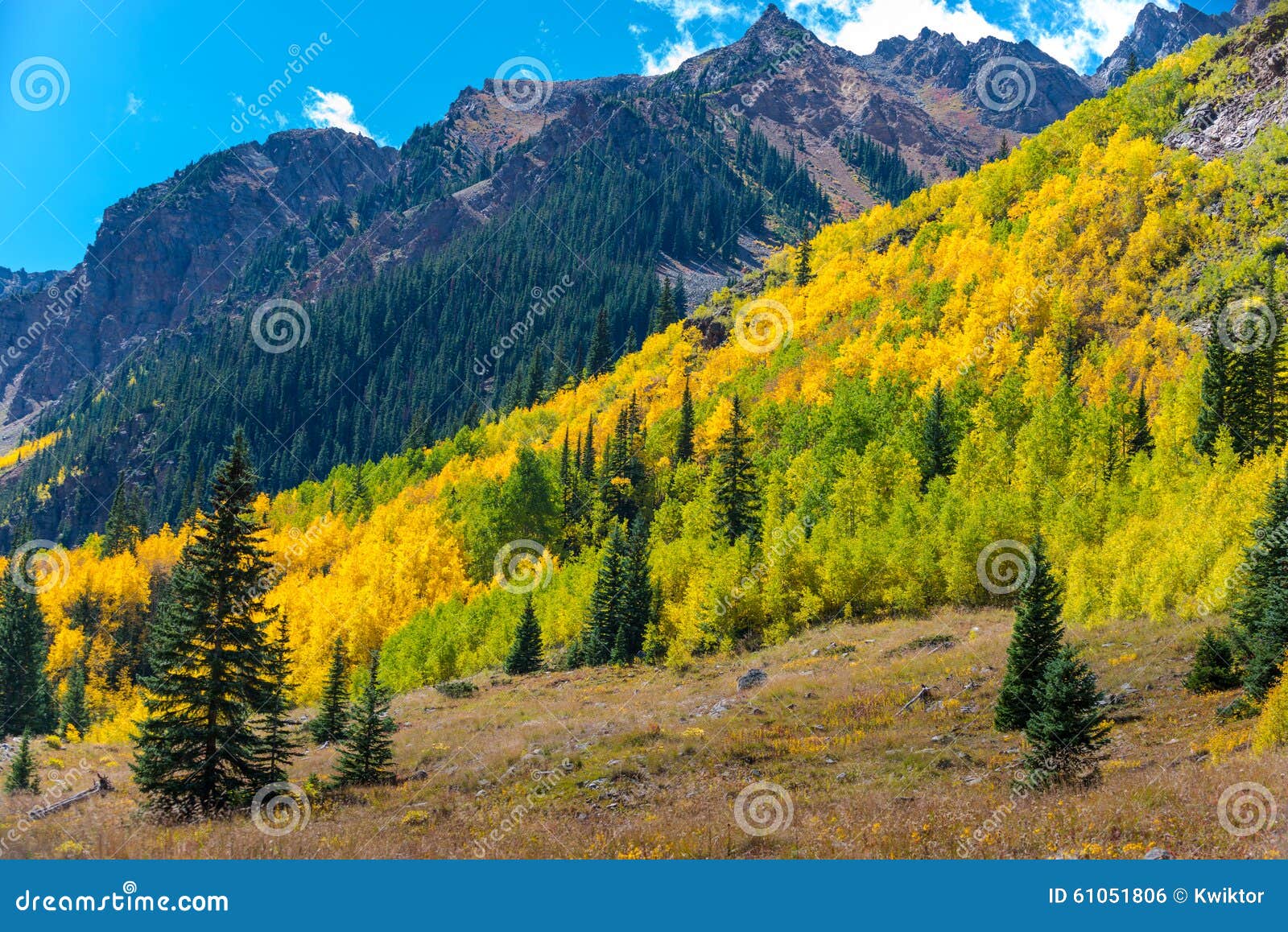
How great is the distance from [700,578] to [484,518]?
32375 mm

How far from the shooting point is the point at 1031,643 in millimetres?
23906

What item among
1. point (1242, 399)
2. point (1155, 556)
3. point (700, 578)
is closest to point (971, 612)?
point (1155, 556)

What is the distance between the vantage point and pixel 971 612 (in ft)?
145

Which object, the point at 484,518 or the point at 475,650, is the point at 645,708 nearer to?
the point at 475,650

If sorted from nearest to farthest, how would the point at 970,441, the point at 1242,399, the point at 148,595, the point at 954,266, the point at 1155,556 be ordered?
1. the point at 1155,556
2. the point at 1242,399
3. the point at 970,441
4. the point at 954,266
5. the point at 148,595

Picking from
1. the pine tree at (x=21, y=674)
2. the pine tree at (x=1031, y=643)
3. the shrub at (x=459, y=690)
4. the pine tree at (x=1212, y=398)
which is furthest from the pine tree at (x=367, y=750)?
the pine tree at (x=21, y=674)

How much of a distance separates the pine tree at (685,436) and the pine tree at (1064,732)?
67459 millimetres

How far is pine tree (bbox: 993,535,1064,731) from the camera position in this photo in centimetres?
2384

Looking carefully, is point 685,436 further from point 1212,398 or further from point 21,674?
point 21,674

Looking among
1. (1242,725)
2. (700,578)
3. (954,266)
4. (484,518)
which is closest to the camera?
(1242,725)

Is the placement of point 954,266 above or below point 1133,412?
above

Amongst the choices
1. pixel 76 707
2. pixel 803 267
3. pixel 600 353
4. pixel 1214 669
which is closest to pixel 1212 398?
pixel 1214 669

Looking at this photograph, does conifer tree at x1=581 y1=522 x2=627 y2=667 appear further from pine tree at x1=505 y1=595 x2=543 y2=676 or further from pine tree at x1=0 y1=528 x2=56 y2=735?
pine tree at x1=0 y1=528 x2=56 y2=735

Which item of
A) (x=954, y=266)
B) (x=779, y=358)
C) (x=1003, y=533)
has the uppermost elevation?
(x=954, y=266)
